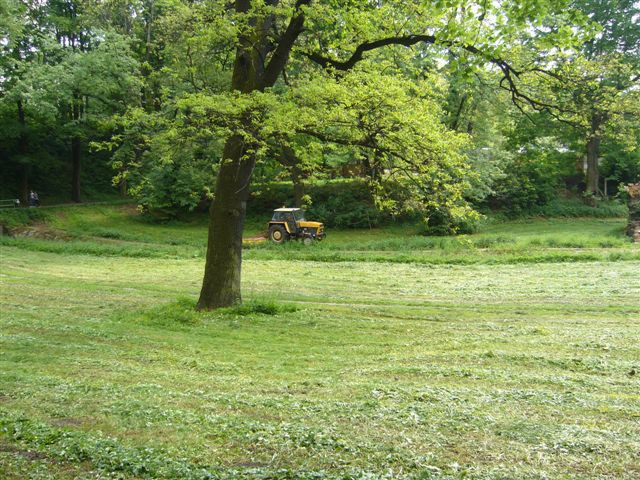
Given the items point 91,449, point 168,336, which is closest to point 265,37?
point 168,336

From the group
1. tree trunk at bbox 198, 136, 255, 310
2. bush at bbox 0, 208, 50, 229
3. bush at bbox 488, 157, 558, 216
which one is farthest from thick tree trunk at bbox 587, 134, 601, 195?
bush at bbox 0, 208, 50, 229

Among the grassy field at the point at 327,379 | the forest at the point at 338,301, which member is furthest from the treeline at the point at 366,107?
the grassy field at the point at 327,379

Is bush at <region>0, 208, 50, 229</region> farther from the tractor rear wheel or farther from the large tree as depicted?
the large tree

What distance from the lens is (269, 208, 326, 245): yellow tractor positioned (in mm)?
28531

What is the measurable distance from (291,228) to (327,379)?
73.1 feet

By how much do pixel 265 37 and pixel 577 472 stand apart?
10.2 metres

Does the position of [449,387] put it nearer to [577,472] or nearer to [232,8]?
[577,472]

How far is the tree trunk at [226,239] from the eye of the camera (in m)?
12.1

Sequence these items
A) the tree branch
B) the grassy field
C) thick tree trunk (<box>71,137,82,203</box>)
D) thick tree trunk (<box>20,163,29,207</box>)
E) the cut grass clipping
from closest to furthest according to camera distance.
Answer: the grassy field < the cut grass clipping < the tree branch < thick tree trunk (<box>20,163,29,207</box>) < thick tree trunk (<box>71,137,82,203</box>)

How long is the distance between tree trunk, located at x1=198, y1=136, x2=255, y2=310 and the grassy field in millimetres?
610

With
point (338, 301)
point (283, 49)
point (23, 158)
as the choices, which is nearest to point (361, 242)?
point (338, 301)

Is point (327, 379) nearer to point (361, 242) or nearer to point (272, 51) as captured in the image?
point (272, 51)

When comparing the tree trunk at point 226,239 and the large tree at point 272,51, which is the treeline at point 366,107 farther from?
the tree trunk at point 226,239

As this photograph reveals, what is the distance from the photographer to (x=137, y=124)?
1149 centimetres
